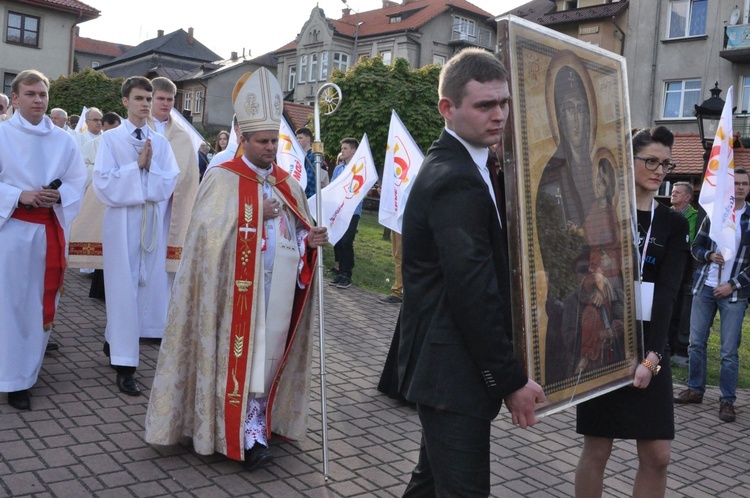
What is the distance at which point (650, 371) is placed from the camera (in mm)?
3305

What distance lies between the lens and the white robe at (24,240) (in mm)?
5398

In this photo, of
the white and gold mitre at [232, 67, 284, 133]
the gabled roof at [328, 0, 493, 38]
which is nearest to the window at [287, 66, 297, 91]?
the gabled roof at [328, 0, 493, 38]

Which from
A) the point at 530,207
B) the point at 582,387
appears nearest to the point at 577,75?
the point at 530,207

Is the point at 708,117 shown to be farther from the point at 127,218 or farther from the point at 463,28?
the point at 463,28

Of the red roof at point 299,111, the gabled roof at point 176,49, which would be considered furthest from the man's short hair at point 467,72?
the gabled roof at point 176,49

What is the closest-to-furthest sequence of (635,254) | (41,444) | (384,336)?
(635,254) < (41,444) < (384,336)

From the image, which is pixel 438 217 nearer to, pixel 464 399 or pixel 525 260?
pixel 525 260

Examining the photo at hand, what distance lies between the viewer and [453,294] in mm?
2533

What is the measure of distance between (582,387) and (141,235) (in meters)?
4.21

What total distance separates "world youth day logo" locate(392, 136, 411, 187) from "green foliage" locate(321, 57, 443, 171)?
76.8 feet

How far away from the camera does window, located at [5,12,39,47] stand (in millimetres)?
40156

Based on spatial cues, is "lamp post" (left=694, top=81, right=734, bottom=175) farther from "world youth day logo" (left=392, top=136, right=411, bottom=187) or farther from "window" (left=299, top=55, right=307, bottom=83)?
"window" (left=299, top=55, right=307, bottom=83)

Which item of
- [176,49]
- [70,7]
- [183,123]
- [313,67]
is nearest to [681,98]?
[183,123]

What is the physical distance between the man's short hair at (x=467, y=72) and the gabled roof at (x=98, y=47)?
91859 millimetres
